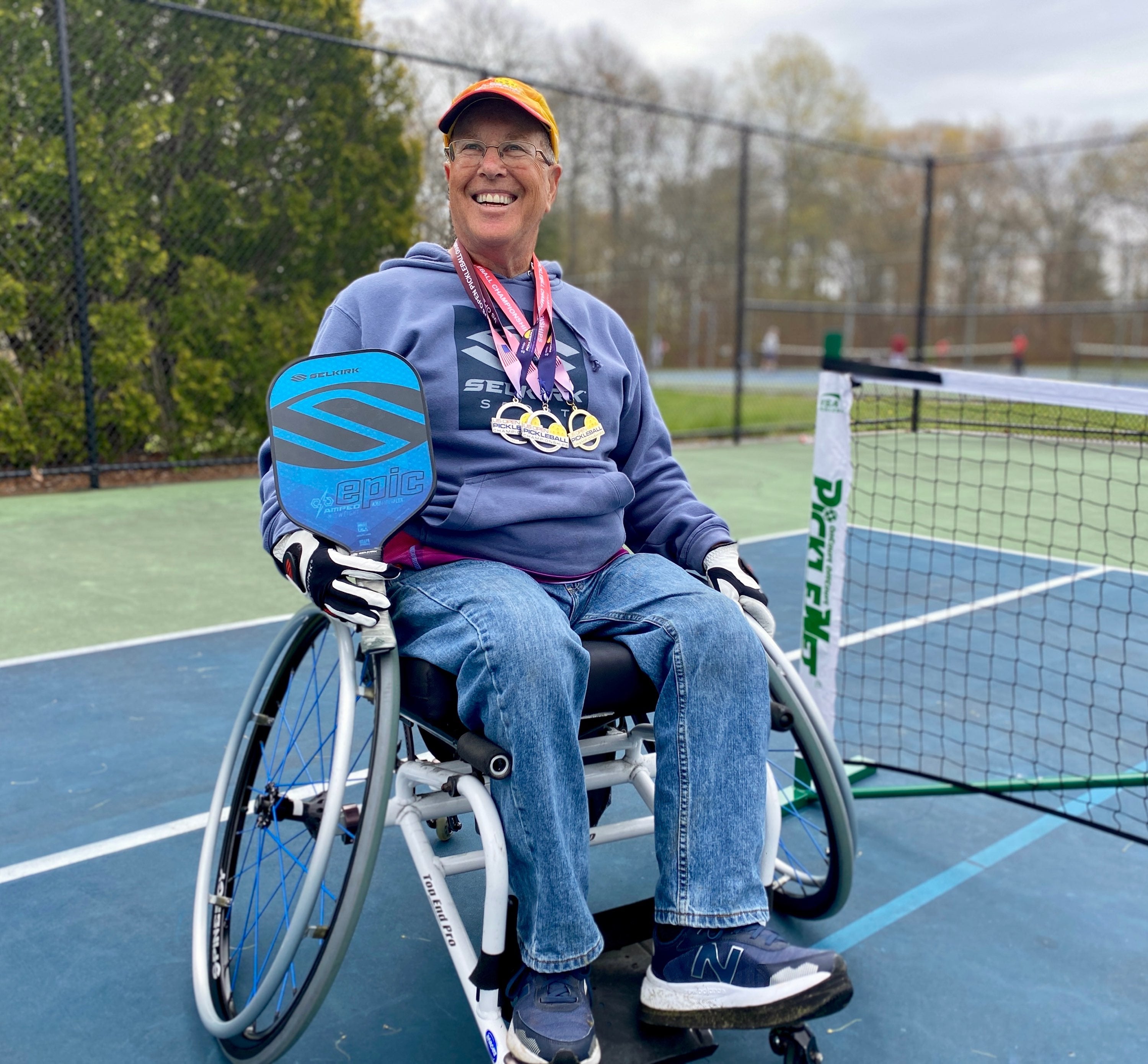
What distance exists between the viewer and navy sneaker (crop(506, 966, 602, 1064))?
141cm

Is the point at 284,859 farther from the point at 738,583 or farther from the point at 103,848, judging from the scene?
the point at 738,583

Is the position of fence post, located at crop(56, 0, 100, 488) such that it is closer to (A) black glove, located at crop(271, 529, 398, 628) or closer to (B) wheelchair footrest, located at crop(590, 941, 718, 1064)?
(A) black glove, located at crop(271, 529, 398, 628)

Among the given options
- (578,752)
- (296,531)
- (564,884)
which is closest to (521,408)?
(296,531)

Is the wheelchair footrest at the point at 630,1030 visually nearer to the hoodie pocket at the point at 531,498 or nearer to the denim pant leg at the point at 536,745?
the denim pant leg at the point at 536,745

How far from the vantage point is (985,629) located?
162 inches

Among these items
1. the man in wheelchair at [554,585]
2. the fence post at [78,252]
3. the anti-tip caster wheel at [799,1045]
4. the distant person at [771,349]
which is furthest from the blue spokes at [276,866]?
the distant person at [771,349]

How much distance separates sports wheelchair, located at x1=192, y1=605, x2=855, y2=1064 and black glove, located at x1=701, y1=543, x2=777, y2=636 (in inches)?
3.2

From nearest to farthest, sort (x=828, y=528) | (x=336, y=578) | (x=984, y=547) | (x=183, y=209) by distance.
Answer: (x=336, y=578) → (x=828, y=528) → (x=984, y=547) → (x=183, y=209)

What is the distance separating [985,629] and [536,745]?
3137mm

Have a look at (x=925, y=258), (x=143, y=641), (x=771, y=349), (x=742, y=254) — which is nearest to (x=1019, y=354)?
(x=771, y=349)

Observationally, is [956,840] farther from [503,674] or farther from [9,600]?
[9,600]

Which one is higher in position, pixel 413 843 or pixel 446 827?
pixel 413 843

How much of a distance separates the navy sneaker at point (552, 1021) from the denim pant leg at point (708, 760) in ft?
0.60

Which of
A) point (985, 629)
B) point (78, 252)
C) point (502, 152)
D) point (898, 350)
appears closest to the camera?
point (502, 152)
